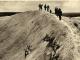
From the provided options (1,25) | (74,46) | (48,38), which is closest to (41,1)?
(1,25)

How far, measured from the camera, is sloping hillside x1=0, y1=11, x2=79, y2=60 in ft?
80.9

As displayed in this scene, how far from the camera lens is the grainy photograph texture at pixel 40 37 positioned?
80.7ft

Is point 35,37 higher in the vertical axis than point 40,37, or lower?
lower

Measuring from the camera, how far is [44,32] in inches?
1197

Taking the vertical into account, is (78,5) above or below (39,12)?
below

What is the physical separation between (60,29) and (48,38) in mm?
1723

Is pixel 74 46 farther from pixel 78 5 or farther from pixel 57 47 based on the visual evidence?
pixel 78 5

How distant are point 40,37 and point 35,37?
131 cm

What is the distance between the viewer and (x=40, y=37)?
3033 cm

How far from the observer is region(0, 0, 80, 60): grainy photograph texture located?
24594 mm

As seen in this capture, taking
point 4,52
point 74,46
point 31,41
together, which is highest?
point 74,46

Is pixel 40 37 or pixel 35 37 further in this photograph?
pixel 35 37

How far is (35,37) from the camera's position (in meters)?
31.5

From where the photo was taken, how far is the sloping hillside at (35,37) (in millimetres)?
24644
